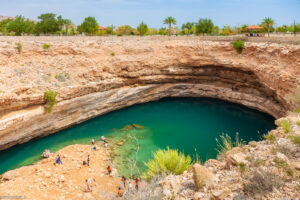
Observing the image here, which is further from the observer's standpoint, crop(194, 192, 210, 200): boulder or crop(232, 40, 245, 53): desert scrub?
crop(232, 40, 245, 53): desert scrub

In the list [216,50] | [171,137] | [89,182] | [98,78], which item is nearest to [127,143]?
[171,137]

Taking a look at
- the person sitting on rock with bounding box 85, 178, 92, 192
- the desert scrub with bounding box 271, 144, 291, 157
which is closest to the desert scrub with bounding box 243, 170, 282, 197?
the desert scrub with bounding box 271, 144, 291, 157

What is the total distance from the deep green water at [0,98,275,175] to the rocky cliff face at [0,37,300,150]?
1.25m

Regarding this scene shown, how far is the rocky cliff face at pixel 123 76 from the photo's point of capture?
870 inches

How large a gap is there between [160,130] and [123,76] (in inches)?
379

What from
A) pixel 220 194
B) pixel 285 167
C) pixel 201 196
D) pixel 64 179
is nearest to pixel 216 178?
pixel 201 196

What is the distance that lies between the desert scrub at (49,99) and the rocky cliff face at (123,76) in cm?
50

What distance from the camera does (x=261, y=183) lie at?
729 centimetres

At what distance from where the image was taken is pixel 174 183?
947cm

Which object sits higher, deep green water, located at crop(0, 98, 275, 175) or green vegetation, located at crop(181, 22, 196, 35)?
green vegetation, located at crop(181, 22, 196, 35)

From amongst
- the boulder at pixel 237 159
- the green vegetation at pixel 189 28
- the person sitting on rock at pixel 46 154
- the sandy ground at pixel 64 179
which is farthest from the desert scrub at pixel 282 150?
the green vegetation at pixel 189 28

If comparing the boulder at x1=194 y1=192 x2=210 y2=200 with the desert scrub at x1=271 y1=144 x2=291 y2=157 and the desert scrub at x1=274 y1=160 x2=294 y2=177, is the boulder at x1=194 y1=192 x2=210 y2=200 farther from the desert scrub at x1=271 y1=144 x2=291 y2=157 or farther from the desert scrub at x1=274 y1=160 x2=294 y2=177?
the desert scrub at x1=271 y1=144 x2=291 y2=157

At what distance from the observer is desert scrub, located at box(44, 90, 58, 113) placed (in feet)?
73.7

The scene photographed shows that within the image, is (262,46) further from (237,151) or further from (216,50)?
(237,151)
